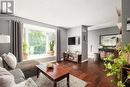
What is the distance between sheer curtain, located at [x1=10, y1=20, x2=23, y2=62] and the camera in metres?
3.69

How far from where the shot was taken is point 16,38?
376cm

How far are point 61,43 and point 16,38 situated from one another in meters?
3.07

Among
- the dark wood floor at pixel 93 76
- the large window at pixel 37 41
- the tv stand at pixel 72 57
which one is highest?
the large window at pixel 37 41

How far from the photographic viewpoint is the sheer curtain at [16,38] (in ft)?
12.1

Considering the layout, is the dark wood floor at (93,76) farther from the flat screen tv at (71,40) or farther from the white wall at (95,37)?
the white wall at (95,37)

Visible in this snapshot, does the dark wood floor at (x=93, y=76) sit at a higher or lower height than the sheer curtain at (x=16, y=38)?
lower

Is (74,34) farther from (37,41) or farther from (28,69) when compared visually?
(28,69)

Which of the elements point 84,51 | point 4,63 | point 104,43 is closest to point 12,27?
point 4,63

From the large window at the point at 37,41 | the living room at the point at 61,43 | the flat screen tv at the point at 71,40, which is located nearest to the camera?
the living room at the point at 61,43

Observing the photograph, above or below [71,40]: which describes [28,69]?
below

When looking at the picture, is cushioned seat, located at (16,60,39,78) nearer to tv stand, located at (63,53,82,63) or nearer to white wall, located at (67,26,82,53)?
tv stand, located at (63,53,82,63)

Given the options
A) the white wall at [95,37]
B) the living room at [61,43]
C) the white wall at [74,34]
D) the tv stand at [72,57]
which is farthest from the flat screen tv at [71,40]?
the white wall at [95,37]

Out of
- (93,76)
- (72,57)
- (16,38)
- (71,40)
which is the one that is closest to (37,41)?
(16,38)

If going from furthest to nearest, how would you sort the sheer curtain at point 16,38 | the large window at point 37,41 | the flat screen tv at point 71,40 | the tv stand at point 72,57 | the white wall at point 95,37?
1. the white wall at point 95,37
2. the flat screen tv at point 71,40
3. the tv stand at point 72,57
4. the large window at point 37,41
5. the sheer curtain at point 16,38
